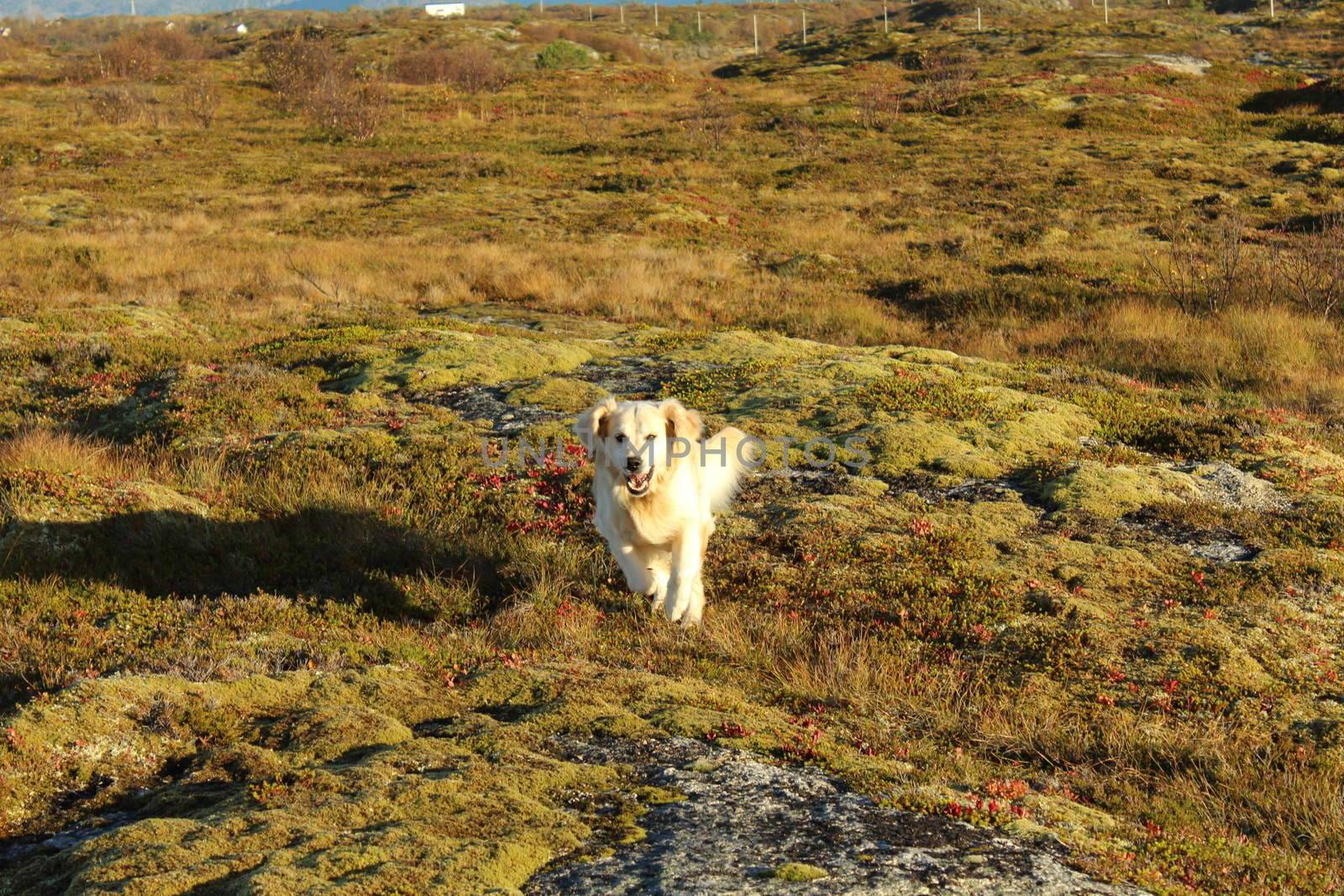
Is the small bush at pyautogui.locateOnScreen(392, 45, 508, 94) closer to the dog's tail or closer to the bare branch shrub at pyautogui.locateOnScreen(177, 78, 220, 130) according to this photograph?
the bare branch shrub at pyautogui.locateOnScreen(177, 78, 220, 130)

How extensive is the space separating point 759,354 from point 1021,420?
151 inches

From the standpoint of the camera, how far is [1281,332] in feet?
55.5

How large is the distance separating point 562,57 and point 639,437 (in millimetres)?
72986

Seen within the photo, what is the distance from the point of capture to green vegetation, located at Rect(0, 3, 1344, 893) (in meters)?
4.52

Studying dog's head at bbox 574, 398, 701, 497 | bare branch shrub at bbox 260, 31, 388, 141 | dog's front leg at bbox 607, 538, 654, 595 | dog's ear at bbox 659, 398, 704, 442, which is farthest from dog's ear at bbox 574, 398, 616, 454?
bare branch shrub at bbox 260, 31, 388, 141

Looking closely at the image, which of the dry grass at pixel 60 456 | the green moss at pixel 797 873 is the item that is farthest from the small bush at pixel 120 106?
the green moss at pixel 797 873

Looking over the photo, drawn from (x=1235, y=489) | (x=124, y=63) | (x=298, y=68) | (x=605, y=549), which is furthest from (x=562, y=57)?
(x=605, y=549)

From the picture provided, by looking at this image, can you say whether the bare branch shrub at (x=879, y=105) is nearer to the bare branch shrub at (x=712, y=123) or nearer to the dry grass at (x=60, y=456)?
the bare branch shrub at (x=712, y=123)

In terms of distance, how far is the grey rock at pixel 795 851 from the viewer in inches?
140

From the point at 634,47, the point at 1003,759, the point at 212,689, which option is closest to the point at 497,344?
the point at 212,689

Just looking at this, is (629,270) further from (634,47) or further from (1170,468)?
(634,47)

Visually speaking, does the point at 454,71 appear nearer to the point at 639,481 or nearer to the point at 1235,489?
the point at 1235,489

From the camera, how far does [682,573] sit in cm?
734

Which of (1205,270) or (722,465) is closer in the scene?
(722,465)
